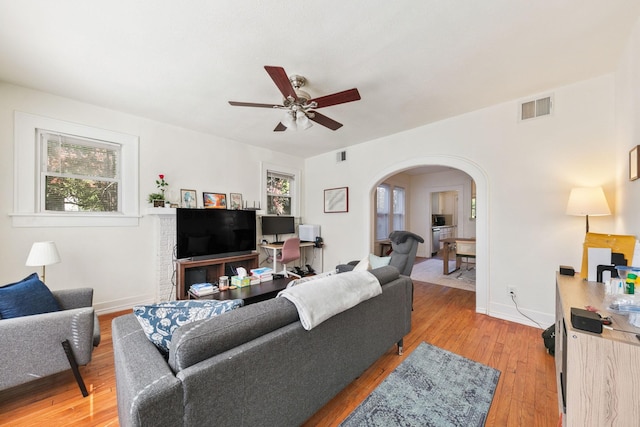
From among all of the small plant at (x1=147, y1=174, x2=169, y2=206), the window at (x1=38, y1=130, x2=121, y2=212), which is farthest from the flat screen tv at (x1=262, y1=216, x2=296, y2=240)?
the window at (x1=38, y1=130, x2=121, y2=212)

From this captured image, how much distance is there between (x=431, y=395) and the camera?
1.70m

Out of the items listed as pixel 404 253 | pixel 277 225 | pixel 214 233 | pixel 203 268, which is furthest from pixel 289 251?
pixel 404 253

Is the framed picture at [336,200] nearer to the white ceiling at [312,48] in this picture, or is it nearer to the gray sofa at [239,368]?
the white ceiling at [312,48]

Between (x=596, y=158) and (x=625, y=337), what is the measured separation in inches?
99.9

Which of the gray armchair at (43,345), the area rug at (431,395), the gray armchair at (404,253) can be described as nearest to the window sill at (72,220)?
the gray armchair at (43,345)

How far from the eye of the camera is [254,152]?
4.69m

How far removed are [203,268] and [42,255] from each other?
173 cm

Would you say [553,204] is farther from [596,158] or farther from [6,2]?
[6,2]

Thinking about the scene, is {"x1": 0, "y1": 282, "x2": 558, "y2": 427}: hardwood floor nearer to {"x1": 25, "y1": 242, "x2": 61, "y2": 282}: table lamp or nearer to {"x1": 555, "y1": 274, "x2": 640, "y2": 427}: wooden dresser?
{"x1": 555, "y1": 274, "x2": 640, "y2": 427}: wooden dresser

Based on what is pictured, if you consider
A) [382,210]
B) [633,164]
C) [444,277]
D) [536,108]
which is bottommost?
[444,277]

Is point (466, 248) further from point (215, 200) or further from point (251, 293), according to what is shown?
point (215, 200)

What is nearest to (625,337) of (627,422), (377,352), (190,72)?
(627,422)

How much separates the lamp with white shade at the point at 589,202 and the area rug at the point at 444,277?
7.28ft

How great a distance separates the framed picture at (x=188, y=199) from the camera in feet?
12.4
